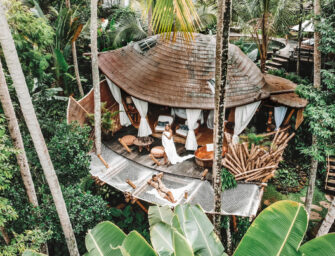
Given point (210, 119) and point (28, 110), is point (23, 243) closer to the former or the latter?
point (28, 110)

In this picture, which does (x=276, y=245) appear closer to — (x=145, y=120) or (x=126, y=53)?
(x=145, y=120)

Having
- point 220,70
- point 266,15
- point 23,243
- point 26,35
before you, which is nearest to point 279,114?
point 266,15

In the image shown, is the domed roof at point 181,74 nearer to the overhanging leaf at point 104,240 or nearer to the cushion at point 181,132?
the cushion at point 181,132

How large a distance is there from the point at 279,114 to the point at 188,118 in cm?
363

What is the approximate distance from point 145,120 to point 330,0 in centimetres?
A: 683

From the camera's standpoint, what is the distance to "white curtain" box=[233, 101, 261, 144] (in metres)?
9.96

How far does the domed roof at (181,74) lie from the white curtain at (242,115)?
1.13 ft

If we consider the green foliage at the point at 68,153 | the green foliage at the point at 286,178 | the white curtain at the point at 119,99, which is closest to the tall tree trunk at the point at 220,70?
the green foliage at the point at 68,153

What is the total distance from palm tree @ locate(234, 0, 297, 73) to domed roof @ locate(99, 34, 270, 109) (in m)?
1.35

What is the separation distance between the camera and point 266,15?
10531 mm

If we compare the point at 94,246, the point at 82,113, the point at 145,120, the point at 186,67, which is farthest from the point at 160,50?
the point at 94,246

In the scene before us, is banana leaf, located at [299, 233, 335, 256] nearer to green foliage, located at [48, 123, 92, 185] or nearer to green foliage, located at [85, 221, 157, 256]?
green foliage, located at [85, 221, 157, 256]

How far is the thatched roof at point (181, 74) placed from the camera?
383 inches

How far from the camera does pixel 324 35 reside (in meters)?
6.53
